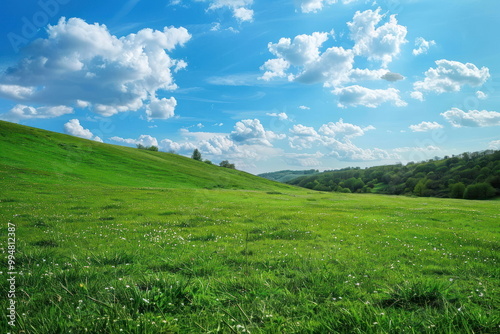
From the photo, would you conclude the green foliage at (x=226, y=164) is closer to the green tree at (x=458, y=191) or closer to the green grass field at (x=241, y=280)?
the green tree at (x=458, y=191)

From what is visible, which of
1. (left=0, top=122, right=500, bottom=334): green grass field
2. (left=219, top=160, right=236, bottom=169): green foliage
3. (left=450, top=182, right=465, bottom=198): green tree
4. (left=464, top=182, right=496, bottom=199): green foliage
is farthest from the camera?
(left=219, top=160, right=236, bottom=169): green foliage

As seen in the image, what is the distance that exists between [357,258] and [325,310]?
583 cm

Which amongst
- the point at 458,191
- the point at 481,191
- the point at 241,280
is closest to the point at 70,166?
the point at 241,280

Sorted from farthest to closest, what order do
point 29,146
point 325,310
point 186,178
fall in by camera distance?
point 186,178, point 29,146, point 325,310

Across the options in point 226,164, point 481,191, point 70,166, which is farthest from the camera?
point 226,164

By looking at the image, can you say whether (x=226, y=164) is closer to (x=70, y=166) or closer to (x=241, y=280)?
(x=70, y=166)

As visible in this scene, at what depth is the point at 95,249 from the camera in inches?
382

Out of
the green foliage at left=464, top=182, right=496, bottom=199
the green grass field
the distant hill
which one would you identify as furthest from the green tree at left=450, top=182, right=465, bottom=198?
the green grass field

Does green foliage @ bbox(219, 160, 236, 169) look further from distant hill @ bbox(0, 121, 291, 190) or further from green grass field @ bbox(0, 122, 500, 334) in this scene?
green grass field @ bbox(0, 122, 500, 334)

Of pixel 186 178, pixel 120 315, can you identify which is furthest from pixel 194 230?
pixel 186 178

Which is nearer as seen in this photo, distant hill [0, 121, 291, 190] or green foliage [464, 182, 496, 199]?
distant hill [0, 121, 291, 190]

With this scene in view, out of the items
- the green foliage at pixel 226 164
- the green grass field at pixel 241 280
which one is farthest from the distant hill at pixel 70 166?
the green foliage at pixel 226 164

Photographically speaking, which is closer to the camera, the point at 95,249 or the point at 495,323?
the point at 495,323

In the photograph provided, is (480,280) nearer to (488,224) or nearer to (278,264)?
(278,264)
